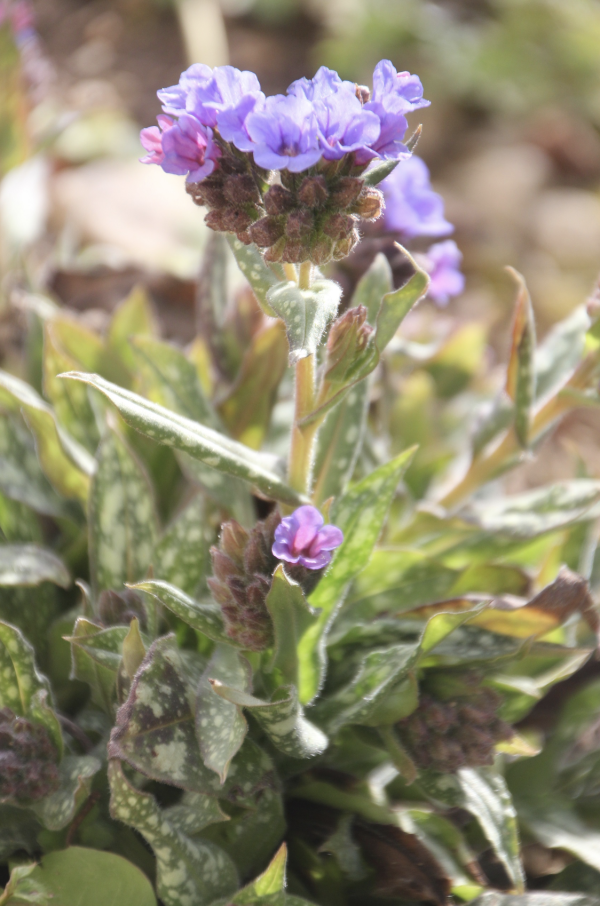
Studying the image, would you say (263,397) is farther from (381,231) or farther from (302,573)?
(302,573)

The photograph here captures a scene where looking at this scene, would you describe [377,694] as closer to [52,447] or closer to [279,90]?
[52,447]

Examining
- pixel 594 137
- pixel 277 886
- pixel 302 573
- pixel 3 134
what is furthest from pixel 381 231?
pixel 594 137

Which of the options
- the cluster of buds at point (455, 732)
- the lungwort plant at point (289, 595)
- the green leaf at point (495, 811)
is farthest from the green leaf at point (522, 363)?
the green leaf at point (495, 811)

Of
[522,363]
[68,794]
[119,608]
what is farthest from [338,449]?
[68,794]

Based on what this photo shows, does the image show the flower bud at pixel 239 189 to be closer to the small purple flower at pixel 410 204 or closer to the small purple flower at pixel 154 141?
the small purple flower at pixel 154 141

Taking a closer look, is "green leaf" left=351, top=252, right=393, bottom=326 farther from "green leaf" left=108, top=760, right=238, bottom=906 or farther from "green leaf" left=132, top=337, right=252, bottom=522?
"green leaf" left=108, top=760, right=238, bottom=906

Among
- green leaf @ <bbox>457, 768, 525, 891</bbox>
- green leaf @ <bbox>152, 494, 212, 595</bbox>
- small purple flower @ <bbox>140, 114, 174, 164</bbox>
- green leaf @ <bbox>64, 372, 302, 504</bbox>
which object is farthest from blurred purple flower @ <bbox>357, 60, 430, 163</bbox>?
green leaf @ <bbox>457, 768, 525, 891</bbox>
